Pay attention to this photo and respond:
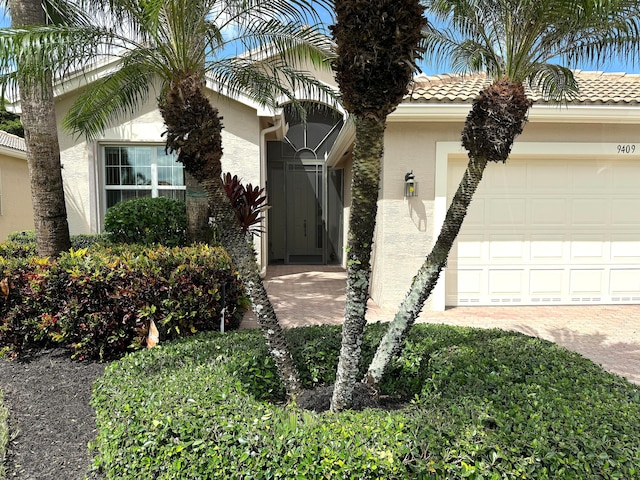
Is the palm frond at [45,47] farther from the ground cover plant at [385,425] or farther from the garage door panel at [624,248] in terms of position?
the garage door panel at [624,248]

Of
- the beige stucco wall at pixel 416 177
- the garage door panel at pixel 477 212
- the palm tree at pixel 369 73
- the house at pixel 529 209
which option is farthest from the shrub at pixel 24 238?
the palm tree at pixel 369 73

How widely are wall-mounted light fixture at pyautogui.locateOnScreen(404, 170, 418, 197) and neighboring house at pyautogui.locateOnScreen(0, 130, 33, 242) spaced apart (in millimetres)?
13593

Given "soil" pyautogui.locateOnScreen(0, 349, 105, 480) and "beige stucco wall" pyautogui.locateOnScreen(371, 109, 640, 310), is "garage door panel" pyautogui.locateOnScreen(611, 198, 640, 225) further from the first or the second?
"soil" pyautogui.locateOnScreen(0, 349, 105, 480)

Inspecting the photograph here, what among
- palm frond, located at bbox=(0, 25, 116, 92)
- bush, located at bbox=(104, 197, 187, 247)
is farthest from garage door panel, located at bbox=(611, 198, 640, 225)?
palm frond, located at bbox=(0, 25, 116, 92)

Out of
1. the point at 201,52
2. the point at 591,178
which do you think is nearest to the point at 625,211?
the point at 591,178

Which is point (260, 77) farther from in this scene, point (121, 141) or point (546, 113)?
point (121, 141)

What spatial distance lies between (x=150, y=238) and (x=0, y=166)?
375 inches

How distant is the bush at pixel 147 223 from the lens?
27.4 ft

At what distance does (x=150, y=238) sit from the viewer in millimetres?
8469

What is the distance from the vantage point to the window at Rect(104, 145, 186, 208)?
34.6 feet

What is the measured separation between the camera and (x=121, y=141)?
10320 millimetres

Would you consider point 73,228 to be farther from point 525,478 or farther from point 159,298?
point 525,478

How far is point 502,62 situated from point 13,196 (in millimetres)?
16513

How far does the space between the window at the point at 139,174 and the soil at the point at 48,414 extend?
5.90 m
